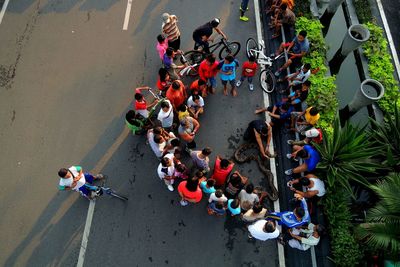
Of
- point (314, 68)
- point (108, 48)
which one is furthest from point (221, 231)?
point (108, 48)

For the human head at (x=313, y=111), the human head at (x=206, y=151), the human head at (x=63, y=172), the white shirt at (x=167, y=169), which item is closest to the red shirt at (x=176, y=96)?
the white shirt at (x=167, y=169)

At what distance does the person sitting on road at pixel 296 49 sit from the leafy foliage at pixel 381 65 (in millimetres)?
2137

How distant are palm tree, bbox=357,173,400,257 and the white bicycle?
4759mm

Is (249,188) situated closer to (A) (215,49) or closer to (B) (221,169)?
(B) (221,169)

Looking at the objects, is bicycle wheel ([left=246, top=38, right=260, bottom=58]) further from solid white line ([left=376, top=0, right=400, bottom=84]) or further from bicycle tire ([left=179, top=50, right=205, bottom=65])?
solid white line ([left=376, top=0, right=400, bottom=84])

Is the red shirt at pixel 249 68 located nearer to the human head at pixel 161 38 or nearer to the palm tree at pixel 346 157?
the human head at pixel 161 38

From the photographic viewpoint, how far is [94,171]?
366 inches

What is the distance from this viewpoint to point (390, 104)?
9.66m

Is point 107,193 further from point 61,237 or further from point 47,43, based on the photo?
point 47,43

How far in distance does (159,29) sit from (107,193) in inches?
234

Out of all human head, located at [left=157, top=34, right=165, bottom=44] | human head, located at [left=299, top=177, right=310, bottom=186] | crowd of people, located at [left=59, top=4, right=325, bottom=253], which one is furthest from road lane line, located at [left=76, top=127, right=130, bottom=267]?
human head, located at [left=299, top=177, right=310, bottom=186]

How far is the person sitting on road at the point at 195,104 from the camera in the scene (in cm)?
917

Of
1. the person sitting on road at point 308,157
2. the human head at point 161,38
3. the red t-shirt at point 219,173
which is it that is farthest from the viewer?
the human head at point 161,38

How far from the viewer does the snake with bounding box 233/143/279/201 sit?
9.16 meters
